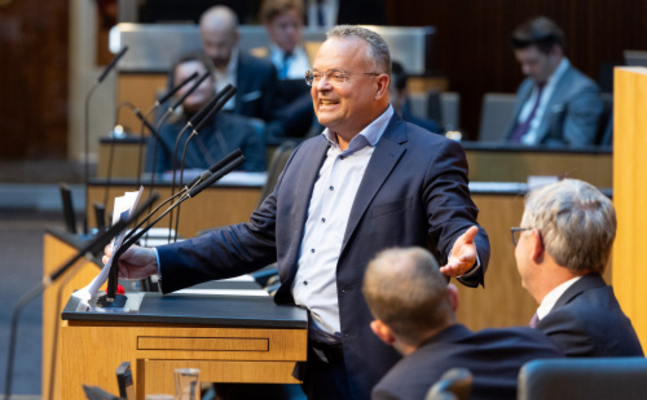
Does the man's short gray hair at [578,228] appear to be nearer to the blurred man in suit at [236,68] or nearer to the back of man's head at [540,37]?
the blurred man in suit at [236,68]

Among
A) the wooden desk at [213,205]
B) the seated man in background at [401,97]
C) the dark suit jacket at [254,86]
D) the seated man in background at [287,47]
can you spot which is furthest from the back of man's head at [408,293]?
the seated man in background at [287,47]

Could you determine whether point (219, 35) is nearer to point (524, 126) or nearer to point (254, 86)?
point (254, 86)

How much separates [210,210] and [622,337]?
289 centimetres

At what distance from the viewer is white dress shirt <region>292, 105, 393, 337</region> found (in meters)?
2.62

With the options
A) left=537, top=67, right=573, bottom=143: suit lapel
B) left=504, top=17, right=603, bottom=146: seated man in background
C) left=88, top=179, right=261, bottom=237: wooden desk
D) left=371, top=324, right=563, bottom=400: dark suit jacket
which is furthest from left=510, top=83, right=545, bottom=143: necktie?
left=371, top=324, right=563, bottom=400: dark suit jacket

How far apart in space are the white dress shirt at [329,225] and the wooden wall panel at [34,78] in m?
8.67

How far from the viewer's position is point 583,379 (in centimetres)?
191

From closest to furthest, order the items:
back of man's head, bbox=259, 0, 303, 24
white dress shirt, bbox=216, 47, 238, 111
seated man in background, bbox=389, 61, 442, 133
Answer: seated man in background, bbox=389, 61, 442, 133, white dress shirt, bbox=216, 47, 238, 111, back of man's head, bbox=259, 0, 303, 24

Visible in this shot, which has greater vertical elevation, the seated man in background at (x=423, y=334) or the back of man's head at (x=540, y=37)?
the back of man's head at (x=540, y=37)

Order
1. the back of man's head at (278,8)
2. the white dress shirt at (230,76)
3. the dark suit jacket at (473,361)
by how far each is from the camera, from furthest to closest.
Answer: the back of man's head at (278,8) → the white dress shirt at (230,76) → the dark suit jacket at (473,361)

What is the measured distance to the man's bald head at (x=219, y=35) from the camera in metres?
6.16

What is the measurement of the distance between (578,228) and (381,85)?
652 millimetres

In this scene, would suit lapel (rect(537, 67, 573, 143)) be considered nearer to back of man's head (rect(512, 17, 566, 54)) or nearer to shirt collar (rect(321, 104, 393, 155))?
back of man's head (rect(512, 17, 566, 54))

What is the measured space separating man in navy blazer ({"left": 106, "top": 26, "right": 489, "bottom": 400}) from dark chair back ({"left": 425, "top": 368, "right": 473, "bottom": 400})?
79 cm
